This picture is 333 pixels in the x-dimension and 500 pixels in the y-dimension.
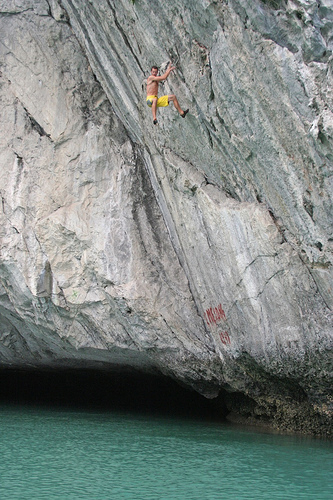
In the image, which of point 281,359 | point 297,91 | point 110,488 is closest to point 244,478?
point 110,488

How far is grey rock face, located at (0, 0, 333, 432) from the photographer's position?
8.34m

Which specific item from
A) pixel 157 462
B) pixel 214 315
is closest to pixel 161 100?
pixel 214 315

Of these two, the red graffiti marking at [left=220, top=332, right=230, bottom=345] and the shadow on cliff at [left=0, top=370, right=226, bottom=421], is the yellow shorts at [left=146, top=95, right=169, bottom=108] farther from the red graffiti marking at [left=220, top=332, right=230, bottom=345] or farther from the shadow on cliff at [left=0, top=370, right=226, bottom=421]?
the shadow on cliff at [left=0, top=370, right=226, bottom=421]

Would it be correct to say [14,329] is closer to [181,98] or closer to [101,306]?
[101,306]

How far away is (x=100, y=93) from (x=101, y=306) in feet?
14.3

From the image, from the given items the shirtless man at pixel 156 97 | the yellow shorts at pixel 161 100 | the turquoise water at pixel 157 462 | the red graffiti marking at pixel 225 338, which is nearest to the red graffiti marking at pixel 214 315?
the red graffiti marking at pixel 225 338

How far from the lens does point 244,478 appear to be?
25.5 feet

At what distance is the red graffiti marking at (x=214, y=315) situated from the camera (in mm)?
10906

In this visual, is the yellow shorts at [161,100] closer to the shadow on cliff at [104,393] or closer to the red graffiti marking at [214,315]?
the red graffiti marking at [214,315]

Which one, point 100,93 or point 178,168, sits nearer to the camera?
point 178,168

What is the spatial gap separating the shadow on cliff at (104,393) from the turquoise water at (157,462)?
3.04m

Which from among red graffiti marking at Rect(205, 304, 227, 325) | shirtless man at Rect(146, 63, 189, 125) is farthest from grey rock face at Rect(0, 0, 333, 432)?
shirtless man at Rect(146, 63, 189, 125)

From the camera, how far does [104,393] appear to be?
18.8m

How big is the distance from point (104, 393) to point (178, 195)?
9870 millimetres
